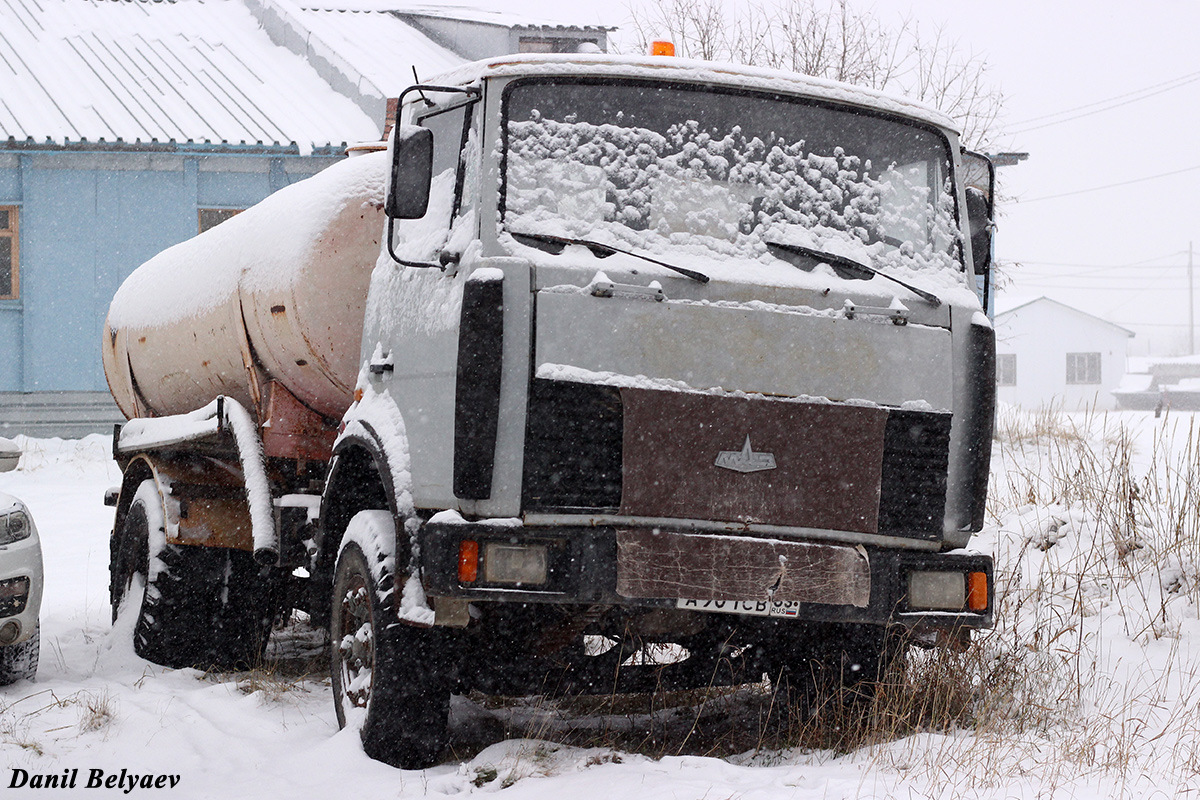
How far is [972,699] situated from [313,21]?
20862mm

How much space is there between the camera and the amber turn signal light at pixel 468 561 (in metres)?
4.12

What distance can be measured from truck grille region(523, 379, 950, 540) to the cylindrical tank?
5.54ft


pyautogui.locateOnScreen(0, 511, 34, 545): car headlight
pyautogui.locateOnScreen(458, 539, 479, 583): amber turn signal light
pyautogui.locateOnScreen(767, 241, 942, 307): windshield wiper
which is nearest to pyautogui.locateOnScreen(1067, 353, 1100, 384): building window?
pyautogui.locateOnScreen(0, 511, 34, 545): car headlight

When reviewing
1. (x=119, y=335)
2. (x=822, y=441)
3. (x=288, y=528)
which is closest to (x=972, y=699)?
(x=822, y=441)

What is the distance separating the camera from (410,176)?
175 inches

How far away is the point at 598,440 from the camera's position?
4.24 m

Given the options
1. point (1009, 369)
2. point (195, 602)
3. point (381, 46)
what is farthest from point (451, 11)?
point (1009, 369)

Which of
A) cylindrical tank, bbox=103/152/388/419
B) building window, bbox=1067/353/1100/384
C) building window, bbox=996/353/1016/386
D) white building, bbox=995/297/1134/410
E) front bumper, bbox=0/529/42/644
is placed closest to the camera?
cylindrical tank, bbox=103/152/388/419

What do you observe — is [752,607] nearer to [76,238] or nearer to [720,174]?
[720,174]

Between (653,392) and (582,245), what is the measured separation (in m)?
0.56

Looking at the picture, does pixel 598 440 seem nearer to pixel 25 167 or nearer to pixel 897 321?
pixel 897 321

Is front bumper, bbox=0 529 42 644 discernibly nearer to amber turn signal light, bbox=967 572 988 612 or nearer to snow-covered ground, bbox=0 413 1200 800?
snow-covered ground, bbox=0 413 1200 800

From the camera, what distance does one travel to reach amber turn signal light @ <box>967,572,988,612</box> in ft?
14.9

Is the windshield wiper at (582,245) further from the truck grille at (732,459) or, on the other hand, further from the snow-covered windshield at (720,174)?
the truck grille at (732,459)
